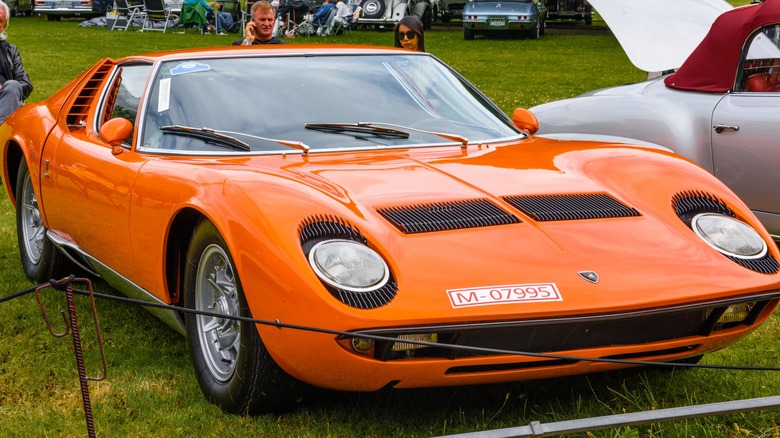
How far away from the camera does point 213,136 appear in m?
4.30

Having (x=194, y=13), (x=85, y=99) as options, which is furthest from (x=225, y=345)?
(x=194, y=13)

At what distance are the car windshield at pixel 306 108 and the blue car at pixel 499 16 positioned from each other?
23.1m

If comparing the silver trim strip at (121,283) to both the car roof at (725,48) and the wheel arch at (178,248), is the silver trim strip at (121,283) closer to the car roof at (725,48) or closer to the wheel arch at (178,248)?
the wheel arch at (178,248)

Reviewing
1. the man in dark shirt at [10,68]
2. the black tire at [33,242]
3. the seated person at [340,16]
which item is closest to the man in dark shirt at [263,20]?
the man in dark shirt at [10,68]

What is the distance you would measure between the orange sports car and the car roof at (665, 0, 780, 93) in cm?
194

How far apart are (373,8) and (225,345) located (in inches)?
1088

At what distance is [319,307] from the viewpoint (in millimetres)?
3078

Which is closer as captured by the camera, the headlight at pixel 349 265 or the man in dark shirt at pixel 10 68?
the headlight at pixel 349 265

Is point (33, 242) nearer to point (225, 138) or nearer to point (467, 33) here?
point (225, 138)

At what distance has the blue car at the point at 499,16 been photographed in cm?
2755

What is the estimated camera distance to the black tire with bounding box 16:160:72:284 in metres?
5.61

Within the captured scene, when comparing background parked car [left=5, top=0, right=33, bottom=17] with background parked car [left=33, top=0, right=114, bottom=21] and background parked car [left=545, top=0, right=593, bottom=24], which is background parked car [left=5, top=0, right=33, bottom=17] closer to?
background parked car [left=33, top=0, right=114, bottom=21]

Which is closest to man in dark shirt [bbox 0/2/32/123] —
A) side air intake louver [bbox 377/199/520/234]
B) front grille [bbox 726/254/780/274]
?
side air intake louver [bbox 377/199/520/234]

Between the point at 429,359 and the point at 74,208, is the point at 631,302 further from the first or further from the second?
the point at 74,208
